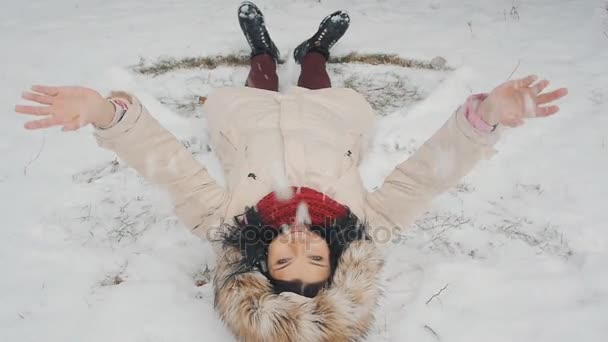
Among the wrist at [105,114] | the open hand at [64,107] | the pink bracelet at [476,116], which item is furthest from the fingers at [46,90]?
the pink bracelet at [476,116]

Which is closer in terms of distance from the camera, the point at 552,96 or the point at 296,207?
the point at 552,96

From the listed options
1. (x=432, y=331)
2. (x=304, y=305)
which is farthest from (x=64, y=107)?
(x=432, y=331)

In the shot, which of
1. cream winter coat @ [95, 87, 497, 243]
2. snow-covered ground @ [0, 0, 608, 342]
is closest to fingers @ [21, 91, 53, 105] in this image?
cream winter coat @ [95, 87, 497, 243]

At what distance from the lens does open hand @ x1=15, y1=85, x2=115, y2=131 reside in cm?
217

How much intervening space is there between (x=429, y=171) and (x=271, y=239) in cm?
85

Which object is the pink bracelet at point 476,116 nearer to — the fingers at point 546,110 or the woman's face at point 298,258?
the fingers at point 546,110

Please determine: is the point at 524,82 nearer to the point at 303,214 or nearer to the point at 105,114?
the point at 303,214

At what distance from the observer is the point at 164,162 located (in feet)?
8.89

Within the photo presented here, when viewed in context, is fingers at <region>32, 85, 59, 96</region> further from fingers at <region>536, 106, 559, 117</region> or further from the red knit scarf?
fingers at <region>536, 106, 559, 117</region>

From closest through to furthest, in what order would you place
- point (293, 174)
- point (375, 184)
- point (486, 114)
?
1. point (486, 114)
2. point (293, 174)
3. point (375, 184)

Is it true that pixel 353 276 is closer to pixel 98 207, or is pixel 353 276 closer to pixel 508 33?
pixel 98 207

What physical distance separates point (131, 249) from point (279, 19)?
2815 mm

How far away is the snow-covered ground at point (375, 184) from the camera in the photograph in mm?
2746

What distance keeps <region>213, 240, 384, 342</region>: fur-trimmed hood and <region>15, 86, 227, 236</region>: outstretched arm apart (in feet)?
1.58
